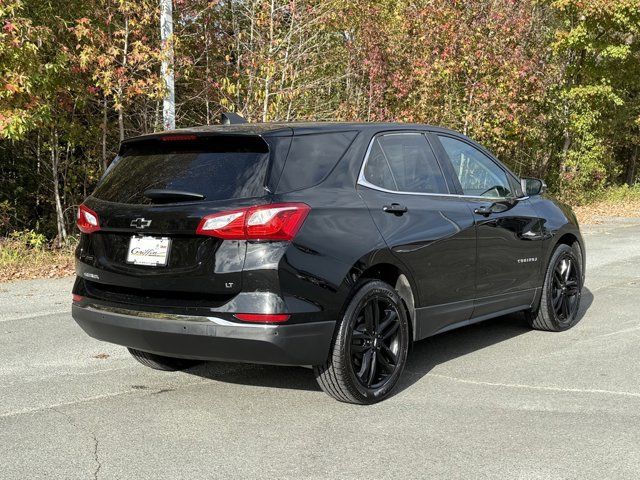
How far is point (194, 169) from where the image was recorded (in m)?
4.78

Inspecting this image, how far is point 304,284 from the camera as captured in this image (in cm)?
448

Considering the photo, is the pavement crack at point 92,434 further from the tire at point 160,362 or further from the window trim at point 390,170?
the window trim at point 390,170

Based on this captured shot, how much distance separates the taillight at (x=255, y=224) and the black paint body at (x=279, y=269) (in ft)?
0.15

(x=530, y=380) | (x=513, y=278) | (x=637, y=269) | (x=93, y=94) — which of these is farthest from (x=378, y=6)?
(x=530, y=380)

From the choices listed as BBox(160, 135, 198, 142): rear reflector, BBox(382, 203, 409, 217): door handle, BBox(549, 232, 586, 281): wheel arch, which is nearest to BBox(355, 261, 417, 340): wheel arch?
BBox(382, 203, 409, 217): door handle

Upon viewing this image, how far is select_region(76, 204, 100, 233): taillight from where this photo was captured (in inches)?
196

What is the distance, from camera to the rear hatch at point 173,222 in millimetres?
4488

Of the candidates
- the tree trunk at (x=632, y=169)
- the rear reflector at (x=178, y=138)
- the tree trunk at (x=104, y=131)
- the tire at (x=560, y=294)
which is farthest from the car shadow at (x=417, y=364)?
the tree trunk at (x=632, y=169)

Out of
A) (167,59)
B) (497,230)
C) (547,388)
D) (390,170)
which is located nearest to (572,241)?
(497,230)

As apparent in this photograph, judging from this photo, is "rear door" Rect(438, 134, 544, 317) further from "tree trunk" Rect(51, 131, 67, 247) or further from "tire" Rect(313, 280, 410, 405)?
"tree trunk" Rect(51, 131, 67, 247)

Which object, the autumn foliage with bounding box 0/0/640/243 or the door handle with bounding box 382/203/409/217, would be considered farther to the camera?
the autumn foliage with bounding box 0/0/640/243

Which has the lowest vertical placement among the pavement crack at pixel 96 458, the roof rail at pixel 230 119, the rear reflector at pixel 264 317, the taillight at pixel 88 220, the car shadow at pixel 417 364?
the car shadow at pixel 417 364

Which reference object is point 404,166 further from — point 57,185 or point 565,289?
point 57,185

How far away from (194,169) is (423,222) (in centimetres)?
158
